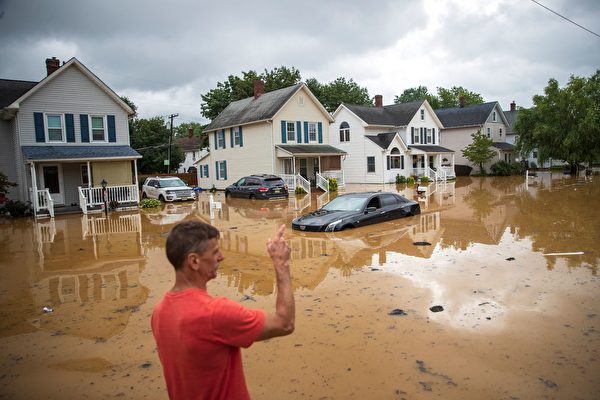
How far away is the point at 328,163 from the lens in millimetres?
37094

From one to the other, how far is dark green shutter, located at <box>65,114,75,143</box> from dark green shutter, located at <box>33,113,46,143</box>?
116 cm

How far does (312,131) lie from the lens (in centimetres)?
3588

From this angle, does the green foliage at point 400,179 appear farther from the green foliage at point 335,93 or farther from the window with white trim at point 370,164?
the green foliage at point 335,93

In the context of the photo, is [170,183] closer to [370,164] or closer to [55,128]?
[55,128]

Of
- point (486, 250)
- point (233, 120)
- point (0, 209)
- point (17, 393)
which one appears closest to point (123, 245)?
point (17, 393)

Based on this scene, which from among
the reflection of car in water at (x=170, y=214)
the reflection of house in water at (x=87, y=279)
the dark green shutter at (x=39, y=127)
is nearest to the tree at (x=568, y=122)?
the reflection of car in water at (x=170, y=214)

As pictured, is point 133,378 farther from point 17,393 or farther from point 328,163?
point 328,163

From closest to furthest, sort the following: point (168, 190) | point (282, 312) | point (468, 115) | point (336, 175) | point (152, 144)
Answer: point (282, 312) → point (168, 190) → point (336, 175) → point (152, 144) → point (468, 115)

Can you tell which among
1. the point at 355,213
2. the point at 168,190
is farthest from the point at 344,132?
the point at 355,213

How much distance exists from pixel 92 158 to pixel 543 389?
23.2 metres

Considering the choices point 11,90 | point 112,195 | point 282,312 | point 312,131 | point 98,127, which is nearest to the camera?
point 282,312

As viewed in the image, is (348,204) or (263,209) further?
(263,209)

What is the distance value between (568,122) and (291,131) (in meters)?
28.7

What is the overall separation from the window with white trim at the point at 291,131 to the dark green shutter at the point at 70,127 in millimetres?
15226
